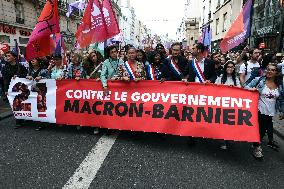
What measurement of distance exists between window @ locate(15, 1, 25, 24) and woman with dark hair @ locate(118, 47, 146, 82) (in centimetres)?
1973

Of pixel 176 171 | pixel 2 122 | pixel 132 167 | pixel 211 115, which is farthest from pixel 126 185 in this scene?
pixel 2 122

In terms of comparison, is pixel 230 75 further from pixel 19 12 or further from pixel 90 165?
pixel 19 12

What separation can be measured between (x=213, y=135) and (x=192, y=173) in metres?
0.96

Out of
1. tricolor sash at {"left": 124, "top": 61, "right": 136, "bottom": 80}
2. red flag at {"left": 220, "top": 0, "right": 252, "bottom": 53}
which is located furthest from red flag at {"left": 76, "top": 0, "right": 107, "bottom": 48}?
red flag at {"left": 220, "top": 0, "right": 252, "bottom": 53}

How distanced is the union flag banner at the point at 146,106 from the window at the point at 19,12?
18506mm

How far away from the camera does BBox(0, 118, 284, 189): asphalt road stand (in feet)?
12.4

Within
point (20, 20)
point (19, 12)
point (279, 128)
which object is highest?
point (19, 12)

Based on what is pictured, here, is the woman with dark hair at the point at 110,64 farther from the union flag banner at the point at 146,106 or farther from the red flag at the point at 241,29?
the red flag at the point at 241,29

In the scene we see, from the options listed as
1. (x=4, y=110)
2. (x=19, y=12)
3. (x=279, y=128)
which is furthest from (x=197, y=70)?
(x=19, y=12)

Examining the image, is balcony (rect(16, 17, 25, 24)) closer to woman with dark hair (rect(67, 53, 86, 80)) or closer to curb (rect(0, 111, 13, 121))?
curb (rect(0, 111, 13, 121))

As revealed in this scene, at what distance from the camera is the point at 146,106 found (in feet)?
17.2

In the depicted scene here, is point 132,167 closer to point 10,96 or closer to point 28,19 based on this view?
point 10,96

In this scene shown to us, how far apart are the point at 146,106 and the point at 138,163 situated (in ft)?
4.00

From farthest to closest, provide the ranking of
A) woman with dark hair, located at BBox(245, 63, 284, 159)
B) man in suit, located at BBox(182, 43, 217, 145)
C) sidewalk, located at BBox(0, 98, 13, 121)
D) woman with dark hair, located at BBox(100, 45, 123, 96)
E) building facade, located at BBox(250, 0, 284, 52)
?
building facade, located at BBox(250, 0, 284, 52) → sidewalk, located at BBox(0, 98, 13, 121) → woman with dark hair, located at BBox(100, 45, 123, 96) → man in suit, located at BBox(182, 43, 217, 145) → woman with dark hair, located at BBox(245, 63, 284, 159)
